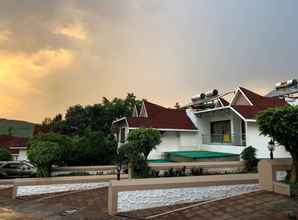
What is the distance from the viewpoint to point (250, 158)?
50.2ft

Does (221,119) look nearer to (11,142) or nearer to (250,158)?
(250,158)

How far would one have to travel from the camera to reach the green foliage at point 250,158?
15.0 meters

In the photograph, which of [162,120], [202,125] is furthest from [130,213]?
[202,125]

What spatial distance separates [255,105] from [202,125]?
16.6 feet

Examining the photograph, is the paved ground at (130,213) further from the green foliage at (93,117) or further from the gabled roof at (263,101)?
the green foliage at (93,117)

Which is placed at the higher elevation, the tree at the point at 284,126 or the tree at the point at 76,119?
the tree at the point at 76,119

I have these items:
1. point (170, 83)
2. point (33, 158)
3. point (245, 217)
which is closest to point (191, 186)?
point (245, 217)

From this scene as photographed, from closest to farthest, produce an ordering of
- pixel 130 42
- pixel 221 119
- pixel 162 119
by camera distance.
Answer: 1. pixel 130 42
2. pixel 221 119
3. pixel 162 119

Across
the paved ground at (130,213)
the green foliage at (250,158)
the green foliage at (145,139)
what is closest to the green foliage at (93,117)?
the green foliage at (145,139)

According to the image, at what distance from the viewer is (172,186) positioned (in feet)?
30.8

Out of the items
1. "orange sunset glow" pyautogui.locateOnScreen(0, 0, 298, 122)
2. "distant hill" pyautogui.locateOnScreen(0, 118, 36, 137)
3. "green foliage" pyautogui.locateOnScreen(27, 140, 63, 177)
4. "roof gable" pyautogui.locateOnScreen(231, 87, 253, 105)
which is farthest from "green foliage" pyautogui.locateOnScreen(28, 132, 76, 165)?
"distant hill" pyautogui.locateOnScreen(0, 118, 36, 137)

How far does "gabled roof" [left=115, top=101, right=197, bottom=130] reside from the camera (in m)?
21.1

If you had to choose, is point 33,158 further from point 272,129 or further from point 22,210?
point 272,129

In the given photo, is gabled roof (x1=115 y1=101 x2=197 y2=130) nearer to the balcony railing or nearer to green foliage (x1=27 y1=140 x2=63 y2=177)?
the balcony railing
